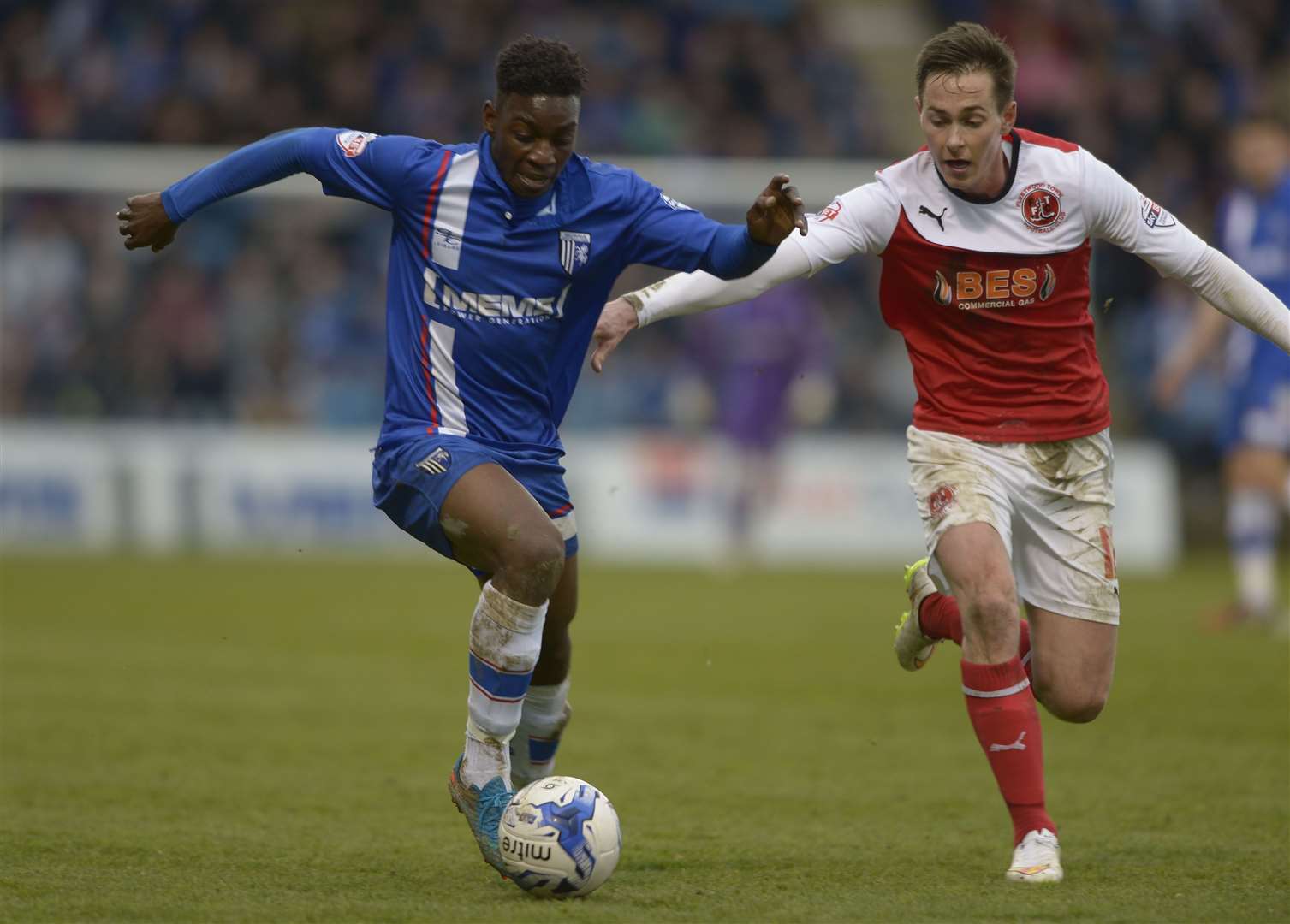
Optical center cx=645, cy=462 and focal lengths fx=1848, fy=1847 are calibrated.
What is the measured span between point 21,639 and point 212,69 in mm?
9845

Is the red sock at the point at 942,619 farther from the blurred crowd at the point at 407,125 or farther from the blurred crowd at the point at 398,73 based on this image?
the blurred crowd at the point at 398,73

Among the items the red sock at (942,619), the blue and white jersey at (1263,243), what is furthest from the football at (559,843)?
the blue and white jersey at (1263,243)

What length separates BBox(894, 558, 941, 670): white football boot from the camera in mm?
5977

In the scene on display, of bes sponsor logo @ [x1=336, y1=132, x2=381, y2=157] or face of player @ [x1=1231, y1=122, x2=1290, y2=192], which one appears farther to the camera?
face of player @ [x1=1231, y1=122, x2=1290, y2=192]

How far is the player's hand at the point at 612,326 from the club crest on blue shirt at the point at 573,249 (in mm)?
199

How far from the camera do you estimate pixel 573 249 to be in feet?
16.9

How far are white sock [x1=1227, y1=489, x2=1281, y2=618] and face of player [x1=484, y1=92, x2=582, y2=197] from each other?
7.54m

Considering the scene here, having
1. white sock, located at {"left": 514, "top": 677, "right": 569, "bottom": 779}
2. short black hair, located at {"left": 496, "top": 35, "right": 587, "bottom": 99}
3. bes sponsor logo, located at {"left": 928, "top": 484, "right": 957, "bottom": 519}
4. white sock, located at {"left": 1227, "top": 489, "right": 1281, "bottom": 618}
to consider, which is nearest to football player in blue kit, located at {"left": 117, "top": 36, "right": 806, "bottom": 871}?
short black hair, located at {"left": 496, "top": 35, "right": 587, "bottom": 99}

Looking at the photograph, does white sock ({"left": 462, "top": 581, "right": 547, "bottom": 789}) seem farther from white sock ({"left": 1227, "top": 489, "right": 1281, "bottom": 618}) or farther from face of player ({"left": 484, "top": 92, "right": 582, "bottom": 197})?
white sock ({"left": 1227, "top": 489, "right": 1281, "bottom": 618})

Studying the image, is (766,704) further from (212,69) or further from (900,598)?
(212,69)

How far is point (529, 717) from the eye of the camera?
224 inches

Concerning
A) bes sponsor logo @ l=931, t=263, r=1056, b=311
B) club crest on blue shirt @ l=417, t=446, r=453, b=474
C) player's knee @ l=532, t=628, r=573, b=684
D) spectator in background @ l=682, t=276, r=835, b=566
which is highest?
bes sponsor logo @ l=931, t=263, r=1056, b=311

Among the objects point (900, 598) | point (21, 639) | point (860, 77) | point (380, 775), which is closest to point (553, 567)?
point (380, 775)

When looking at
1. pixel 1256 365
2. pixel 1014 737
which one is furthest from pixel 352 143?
pixel 1256 365
